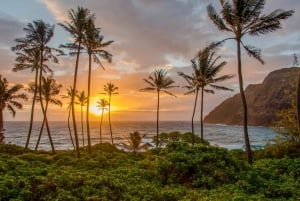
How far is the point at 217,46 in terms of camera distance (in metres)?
18.2

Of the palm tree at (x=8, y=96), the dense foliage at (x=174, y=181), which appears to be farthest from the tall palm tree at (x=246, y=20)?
the palm tree at (x=8, y=96)

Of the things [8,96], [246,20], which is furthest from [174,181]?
[8,96]

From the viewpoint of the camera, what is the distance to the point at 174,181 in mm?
13508

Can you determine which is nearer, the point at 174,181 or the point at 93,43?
the point at 174,181

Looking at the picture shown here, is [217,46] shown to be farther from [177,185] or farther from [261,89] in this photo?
[261,89]

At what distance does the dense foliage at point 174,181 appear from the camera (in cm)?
1043

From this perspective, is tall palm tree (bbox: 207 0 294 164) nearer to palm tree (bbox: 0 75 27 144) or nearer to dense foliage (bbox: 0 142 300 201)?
dense foliage (bbox: 0 142 300 201)

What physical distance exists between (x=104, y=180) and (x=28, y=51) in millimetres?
21936

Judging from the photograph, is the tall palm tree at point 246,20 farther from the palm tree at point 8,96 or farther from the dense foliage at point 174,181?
the palm tree at point 8,96

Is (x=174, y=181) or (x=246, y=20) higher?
(x=246, y=20)

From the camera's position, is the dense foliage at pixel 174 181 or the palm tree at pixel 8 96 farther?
the palm tree at pixel 8 96

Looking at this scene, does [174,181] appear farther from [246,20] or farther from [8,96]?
[8,96]

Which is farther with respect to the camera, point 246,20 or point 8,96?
point 8,96

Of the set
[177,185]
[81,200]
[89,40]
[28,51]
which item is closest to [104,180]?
[81,200]
